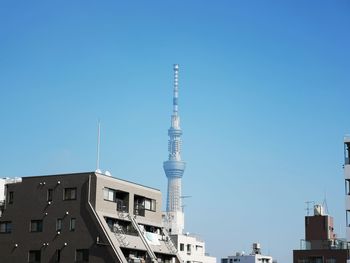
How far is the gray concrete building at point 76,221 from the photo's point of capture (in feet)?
195

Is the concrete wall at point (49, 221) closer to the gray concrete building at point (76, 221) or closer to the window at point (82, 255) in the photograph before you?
the gray concrete building at point (76, 221)

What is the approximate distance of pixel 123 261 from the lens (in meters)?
57.5

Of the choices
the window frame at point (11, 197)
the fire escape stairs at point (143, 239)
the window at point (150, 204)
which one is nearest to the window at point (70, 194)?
the fire escape stairs at point (143, 239)

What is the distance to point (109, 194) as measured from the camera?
62156 millimetres

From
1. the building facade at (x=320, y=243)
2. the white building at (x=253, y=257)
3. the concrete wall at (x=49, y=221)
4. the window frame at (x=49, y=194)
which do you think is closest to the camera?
the concrete wall at (x=49, y=221)

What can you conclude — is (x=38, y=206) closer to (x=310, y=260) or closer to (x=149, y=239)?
(x=149, y=239)

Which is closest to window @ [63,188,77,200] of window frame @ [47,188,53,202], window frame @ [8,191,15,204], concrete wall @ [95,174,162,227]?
window frame @ [47,188,53,202]

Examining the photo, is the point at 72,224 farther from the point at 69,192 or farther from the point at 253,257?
the point at 253,257

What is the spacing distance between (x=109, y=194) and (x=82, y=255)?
626 centimetres

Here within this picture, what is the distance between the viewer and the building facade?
253 feet

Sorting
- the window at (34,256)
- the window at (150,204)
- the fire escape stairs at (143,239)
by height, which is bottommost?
the window at (34,256)

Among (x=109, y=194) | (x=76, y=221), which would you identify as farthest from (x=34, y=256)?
(x=109, y=194)

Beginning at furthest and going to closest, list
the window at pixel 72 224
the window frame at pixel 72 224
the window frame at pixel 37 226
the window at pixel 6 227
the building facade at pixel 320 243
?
the building facade at pixel 320 243
the window at pixel 6 227
the window frame at pixel 37 226
the window at pixel 72 224
the window frame at pixel 72 224

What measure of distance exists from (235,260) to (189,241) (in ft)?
95.4
